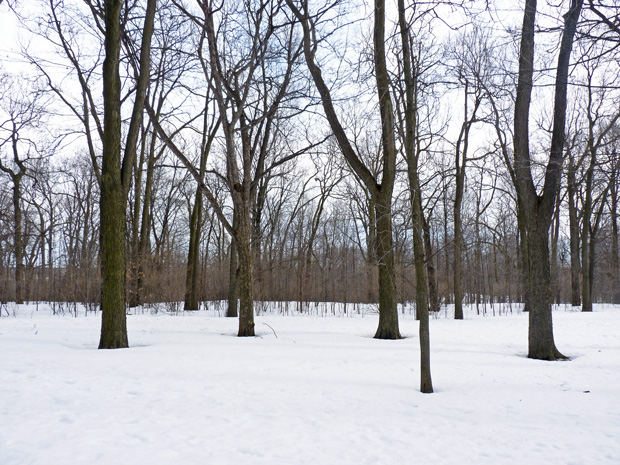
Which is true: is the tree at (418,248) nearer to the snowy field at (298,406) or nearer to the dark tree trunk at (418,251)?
the dark tree trunk at (418,251)

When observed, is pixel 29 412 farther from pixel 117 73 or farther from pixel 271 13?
pixel 271 13

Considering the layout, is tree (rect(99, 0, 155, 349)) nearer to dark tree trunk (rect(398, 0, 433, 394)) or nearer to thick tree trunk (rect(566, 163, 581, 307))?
dark tree trunk (rect(398, 0, 433, 394))

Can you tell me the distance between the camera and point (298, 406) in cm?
380

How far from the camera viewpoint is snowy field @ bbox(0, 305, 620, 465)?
275cm

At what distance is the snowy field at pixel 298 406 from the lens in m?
2.75

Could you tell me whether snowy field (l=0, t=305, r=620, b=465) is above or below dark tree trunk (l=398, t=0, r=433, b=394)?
below

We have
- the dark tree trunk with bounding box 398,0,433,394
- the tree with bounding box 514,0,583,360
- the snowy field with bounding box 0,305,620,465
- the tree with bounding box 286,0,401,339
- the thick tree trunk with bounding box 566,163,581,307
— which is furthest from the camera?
the thick tree trunk with bounding box 566,163,581,307

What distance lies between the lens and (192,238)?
1602 centimetres

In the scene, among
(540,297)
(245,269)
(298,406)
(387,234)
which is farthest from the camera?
(245,269)

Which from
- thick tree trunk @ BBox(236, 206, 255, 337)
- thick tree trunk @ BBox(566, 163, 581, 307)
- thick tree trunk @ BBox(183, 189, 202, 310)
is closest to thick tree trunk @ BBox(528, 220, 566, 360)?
thick tree trunk @ BBox(236, 206, 255, 337)

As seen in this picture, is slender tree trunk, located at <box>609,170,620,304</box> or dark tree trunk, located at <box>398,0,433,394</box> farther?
slender tree trunk, located at <box>609,170,620,304</box>

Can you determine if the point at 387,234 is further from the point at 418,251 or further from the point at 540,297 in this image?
the point at 418,251

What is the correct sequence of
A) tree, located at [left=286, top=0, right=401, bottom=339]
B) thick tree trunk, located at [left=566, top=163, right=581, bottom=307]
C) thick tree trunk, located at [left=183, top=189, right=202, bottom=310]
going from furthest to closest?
thick tree trunk, located at [left=566, top=163, right=581, bottom=307]
thick tree trunk, located at [left=183, top=189, right=202, bottom=310]
tree, located at [left=286, top=0, right=401, bottom=339]

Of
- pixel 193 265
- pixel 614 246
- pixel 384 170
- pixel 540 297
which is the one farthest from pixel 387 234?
pixel 614 246
